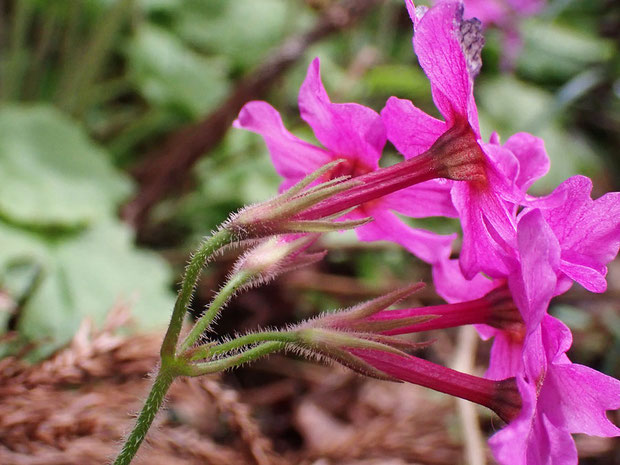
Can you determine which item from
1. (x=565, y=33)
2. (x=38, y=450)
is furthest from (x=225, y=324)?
(x=565, y=33)

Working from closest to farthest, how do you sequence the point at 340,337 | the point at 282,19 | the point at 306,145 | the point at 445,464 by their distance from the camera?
1. the point at 340,337
2. the point at 306,145
3. the point at 445,464
4. the point at 282,19

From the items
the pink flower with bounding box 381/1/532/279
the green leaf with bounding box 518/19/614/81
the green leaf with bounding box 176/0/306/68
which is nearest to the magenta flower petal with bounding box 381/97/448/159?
the pink flower with bounding box 381/1/532/279

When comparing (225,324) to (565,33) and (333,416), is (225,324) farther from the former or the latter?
(565,33)

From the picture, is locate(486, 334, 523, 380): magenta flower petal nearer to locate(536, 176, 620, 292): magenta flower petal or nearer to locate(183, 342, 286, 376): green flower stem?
locate(536, 176, 620, 292): magenta flower petal

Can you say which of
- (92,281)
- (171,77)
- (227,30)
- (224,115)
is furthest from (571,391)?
(227,30)

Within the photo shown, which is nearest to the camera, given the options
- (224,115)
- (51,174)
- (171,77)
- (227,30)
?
(51,174)

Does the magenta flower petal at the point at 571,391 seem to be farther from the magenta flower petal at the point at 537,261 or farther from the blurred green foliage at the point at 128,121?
the blurred green foliage at the point at 128,121

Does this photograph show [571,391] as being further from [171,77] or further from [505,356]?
[171,77]
